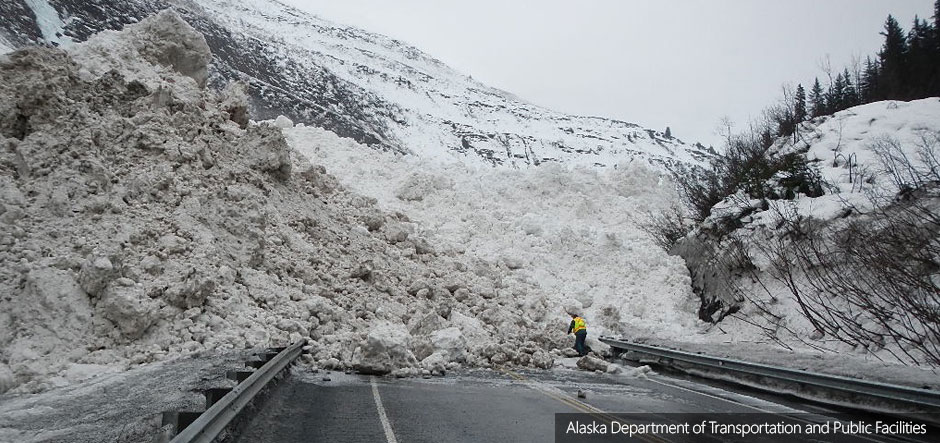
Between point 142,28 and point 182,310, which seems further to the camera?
point 142,28

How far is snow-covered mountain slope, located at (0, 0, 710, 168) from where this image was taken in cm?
5400

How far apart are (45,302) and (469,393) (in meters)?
6.89

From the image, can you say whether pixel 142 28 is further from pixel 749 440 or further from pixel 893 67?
pixel 893 67

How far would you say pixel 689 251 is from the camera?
22.4 meters

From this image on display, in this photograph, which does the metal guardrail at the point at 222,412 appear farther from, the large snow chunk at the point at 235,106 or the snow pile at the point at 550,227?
the large snow chunk at the point at 235,106

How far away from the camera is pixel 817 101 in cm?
3778

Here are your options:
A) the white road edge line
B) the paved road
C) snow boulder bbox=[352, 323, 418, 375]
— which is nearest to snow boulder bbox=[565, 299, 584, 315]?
the paved road

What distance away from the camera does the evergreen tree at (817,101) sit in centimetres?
3426

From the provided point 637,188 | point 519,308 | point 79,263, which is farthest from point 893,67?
point 79,263

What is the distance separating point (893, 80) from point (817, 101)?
4.15 meters

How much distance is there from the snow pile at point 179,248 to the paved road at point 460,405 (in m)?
1.56

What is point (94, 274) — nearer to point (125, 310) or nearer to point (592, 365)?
point (125, 310)

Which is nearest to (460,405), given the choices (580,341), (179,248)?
(179,248)

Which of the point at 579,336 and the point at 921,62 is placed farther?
the point at 921,62
